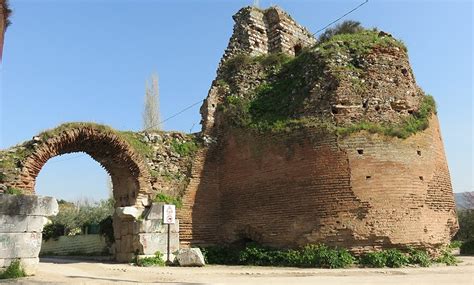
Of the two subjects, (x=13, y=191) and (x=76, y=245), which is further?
Result: (x=76, y=245)

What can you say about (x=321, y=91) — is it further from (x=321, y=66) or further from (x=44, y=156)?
(x=44, y=156)

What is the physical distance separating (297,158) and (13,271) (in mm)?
8677

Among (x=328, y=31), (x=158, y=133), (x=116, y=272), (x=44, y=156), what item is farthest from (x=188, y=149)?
(x=328, y=31)

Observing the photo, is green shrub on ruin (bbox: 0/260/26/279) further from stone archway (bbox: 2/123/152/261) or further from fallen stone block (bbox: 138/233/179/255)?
fallen stone block (bbox: 138/233/179/255)

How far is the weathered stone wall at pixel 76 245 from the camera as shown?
23281 millimetres

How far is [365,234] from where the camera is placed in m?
13.6

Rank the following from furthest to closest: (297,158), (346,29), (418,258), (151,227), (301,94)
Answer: (346,29), (301,94), (151,227), (297,158), (418,258)

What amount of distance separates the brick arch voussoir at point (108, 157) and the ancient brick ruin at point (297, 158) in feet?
0.13

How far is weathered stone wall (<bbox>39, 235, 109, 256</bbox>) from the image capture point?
76.4 ft

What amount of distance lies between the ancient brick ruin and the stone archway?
0.04m

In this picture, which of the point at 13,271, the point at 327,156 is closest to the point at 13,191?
the point at 13,271

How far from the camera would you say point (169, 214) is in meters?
15.0

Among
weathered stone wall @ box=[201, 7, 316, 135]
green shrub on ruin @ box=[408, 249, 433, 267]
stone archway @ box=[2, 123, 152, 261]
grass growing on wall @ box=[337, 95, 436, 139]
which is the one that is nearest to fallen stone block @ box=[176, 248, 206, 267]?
stone archway @ box=[2, 123, 152, 261]

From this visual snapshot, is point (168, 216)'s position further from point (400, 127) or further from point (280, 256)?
point (400, 127)
